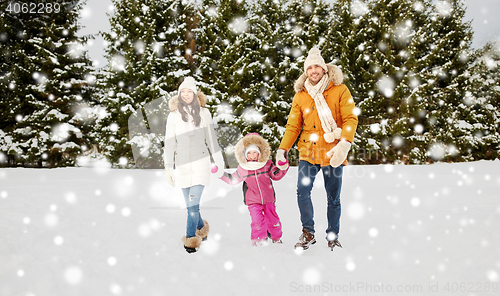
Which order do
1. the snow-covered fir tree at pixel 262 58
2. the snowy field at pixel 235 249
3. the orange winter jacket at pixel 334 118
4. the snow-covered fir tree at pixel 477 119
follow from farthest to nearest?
the snow-covered fir tree at pixel 477 119
the snow-covered fir tree at pixel 262 58
the orange winter jacket at pixel 334 118
the snowy field at pixel 235 249

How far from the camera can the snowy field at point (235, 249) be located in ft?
8.05

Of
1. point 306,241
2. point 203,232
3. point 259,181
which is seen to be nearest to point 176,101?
point 259,181

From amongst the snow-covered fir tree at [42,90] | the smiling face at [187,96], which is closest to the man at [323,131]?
the smiling face at [187,96]

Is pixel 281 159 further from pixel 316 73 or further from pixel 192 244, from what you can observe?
pixel 192 244

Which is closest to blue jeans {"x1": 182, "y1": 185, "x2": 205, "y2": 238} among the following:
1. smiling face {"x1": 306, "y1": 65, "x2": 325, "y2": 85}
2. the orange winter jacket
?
the orange winter jacket

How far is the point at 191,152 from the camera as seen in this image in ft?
11.5

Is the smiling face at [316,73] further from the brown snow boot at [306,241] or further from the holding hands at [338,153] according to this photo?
the brown snow boot at [306,241]

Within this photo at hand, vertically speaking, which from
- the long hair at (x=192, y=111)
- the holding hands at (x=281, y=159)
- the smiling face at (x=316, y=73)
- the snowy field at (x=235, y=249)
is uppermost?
the smiling face at (x=316, y=73)

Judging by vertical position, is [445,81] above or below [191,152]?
above

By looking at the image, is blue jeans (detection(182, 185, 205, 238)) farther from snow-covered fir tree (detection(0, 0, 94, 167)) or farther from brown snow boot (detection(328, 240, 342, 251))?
snow-covered fir tree (detection(0, 0, 94, 167))

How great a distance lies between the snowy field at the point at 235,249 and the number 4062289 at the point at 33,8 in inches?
550

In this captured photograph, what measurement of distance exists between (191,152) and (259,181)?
946 mm

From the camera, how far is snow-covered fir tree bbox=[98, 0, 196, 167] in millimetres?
13664

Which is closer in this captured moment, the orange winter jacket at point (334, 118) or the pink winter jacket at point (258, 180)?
the orange winter jacket at point (334, 118)
